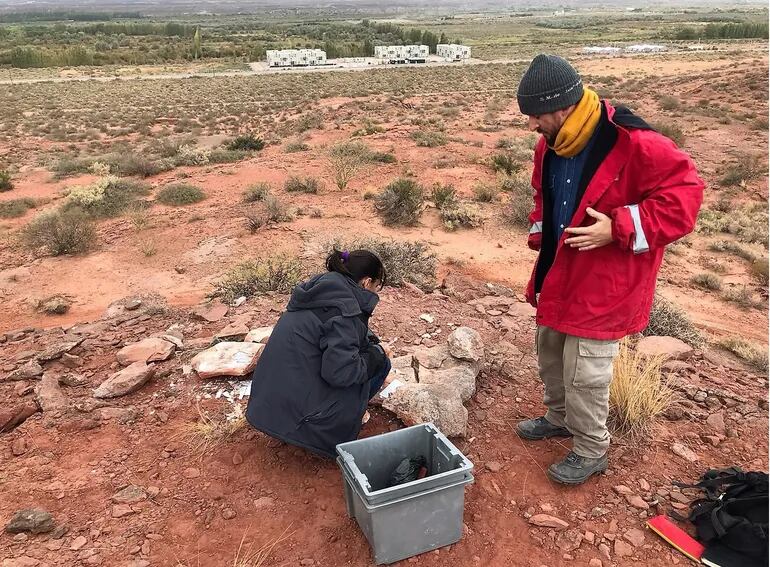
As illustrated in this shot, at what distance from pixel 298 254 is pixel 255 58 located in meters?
56.2

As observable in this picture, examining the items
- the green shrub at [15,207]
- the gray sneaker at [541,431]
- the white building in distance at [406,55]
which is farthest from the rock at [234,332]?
the white building in distance at [406,55]

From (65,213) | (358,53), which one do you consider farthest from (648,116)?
(358,53)

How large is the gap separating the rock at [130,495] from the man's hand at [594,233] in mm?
2320

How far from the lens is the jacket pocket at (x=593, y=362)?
8.30 feet

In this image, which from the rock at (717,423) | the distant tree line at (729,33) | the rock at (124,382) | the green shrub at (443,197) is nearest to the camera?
the rock at (717,423)

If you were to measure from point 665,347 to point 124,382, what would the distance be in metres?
3.85

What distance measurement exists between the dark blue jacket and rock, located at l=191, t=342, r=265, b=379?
3.22ft

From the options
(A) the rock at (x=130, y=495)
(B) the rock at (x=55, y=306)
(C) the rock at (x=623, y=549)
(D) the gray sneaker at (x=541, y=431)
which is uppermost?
(D) the gray sneaker at (x=541, y=431)

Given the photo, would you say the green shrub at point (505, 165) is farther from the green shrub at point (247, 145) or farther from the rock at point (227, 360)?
the rock at point (227, 360)

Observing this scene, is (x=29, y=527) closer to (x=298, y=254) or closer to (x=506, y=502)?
(x=506, y=502)

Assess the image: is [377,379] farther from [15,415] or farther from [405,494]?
[15,415]

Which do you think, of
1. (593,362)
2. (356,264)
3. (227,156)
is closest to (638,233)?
(593,362)

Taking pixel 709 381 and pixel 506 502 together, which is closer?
pixel 506 502

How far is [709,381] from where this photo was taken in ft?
12.9
